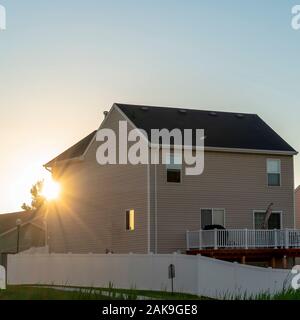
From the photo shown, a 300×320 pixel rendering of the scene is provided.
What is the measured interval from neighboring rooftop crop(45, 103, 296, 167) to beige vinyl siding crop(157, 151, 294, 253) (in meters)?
0.70

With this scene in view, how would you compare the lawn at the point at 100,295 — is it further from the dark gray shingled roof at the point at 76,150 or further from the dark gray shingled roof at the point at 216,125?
the dark gray shingled roof at the point at 76,150

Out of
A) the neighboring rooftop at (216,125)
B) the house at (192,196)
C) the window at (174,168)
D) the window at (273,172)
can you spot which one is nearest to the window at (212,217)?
the house at (192,196)

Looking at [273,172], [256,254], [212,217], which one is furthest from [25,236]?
[256,254]

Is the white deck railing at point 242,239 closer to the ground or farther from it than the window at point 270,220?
closer to the ground

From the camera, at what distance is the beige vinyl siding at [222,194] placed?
44938 mm

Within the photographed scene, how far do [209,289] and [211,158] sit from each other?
12809 millimetres

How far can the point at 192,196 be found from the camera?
45.9 meters

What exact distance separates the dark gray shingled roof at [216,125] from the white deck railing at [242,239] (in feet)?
17.7

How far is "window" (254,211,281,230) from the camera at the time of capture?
1882 inches

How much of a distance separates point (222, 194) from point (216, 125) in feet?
16.5

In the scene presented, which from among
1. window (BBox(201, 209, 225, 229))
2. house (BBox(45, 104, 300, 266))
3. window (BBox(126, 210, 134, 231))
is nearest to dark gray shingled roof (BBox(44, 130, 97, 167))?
house (BBox(45, 104, 300, 266))

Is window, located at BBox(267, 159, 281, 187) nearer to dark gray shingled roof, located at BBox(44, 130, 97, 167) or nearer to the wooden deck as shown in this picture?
the wooden deck

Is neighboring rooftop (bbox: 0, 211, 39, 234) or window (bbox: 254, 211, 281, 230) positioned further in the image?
neighboring rooftop (bbox: 0, 211, 39, 234)
